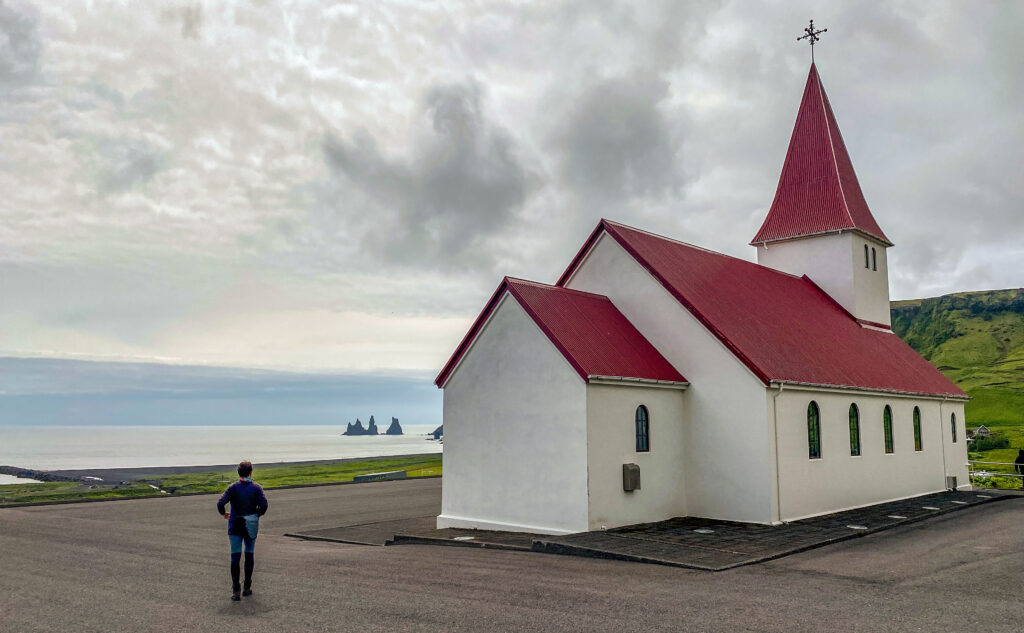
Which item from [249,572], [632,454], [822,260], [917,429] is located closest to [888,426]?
[917,429]

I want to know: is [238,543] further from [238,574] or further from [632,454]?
[632,454]

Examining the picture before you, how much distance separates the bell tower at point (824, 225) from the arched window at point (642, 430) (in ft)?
48.6

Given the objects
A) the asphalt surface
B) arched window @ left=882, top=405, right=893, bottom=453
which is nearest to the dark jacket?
the asphalt surface

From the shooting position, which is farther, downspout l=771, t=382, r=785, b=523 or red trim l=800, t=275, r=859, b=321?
red trim l=800, t=275, r=859, b=321

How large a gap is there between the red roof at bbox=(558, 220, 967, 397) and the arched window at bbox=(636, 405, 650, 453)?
277 centimetres

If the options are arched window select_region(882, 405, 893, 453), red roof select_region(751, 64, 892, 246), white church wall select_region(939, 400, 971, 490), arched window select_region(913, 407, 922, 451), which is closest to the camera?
arched window select_region(882, 405, 893, 453)

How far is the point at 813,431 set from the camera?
794 inches

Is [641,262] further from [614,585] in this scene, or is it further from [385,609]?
[385,609]

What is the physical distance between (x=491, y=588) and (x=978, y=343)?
614ft

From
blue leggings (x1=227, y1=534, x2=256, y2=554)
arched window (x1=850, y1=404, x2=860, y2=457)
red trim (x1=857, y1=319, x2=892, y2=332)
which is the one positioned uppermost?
red trim (x1=857, y1=319, x2=892, y2=332)

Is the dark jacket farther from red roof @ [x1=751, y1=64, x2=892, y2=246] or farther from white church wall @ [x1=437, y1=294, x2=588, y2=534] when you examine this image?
red roof @ [x1=751, y1=64, x2=892, y2=246]

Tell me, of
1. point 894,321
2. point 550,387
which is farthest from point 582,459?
point 894,321

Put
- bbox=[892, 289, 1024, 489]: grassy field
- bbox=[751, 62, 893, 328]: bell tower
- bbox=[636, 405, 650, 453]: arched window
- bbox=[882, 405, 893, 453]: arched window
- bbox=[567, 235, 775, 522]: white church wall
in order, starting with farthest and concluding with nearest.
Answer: bbox=[892, 289, 1024, 489]: grassy field → bbox=[751, 62, 893, 328]: bell tower → bbox=[882, 405, 893, 453]: arched window → bbox=[567, 235, 775, 522]: white church wall → bbox=[636, 405, 650, 453]: arched window

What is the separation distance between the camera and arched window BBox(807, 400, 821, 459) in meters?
Result: 20.0
